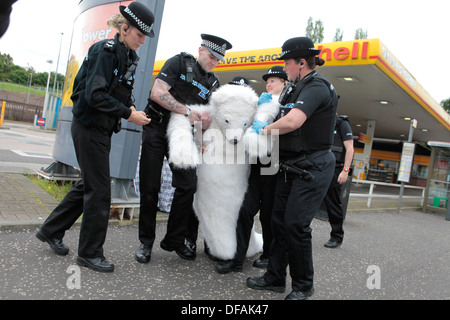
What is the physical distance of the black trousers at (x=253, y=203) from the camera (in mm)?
2984

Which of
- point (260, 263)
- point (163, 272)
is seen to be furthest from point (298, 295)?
point (163, 272)

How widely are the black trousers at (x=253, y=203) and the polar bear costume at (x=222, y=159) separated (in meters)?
0.06

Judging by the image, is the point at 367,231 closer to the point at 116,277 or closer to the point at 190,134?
the point at 190,134

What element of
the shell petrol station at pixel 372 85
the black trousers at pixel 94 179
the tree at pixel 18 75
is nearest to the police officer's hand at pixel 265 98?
the black trousers at pixel 94 179

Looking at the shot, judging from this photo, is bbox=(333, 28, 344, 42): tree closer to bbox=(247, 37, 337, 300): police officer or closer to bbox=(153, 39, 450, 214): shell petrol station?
bbox=(153, 39, 450, 214): shell petrol station

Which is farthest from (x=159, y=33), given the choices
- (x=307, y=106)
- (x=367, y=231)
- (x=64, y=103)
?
(x=367, y=231)

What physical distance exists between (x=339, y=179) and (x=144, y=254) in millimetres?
3091

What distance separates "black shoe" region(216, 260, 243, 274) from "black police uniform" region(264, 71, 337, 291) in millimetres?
552

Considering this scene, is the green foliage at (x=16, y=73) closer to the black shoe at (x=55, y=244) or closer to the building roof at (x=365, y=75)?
the building roof at (x=365, y=75)

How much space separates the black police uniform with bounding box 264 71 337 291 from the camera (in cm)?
248

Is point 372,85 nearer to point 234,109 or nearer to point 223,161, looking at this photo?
point 234,109

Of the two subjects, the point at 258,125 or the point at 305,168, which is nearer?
the point at 305,168

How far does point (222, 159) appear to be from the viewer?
2.96 m
